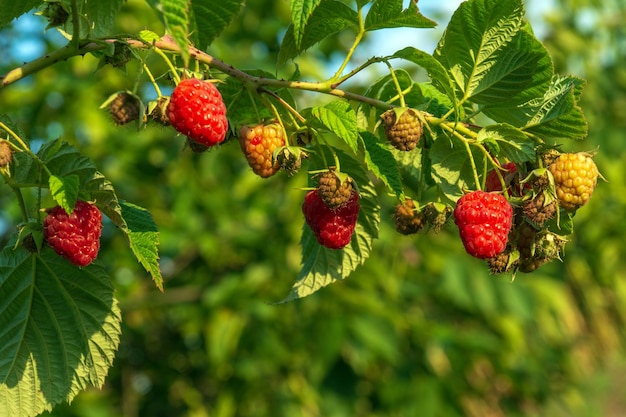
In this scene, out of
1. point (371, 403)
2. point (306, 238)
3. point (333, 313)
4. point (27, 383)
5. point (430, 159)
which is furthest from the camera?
point (371, 403)

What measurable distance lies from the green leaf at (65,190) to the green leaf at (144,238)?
3.7 inches

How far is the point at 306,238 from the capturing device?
164 centimetres

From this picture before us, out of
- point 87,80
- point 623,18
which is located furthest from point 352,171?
point 623,18

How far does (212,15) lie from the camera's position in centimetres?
114

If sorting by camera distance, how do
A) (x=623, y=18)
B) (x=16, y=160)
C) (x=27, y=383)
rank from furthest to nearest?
1. (x=623, y=18)
2. (x=27, y=383)
3. (x=16, y=160)

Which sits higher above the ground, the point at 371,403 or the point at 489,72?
the point at 489,72

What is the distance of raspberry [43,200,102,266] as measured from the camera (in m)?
1.30

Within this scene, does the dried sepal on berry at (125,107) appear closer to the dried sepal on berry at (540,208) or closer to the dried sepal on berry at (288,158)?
the dried sepal on berry at (288,158)

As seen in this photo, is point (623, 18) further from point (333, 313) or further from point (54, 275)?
point (54, 275)

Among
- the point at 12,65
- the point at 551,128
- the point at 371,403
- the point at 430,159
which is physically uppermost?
the point at 551,128

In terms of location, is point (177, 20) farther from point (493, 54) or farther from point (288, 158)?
point (493, 54)

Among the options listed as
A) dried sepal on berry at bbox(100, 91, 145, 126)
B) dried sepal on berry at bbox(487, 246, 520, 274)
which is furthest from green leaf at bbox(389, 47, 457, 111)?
dried sepal on berry at bbox(100, 91, 145, 126)

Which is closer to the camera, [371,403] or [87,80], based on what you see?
[87,80]

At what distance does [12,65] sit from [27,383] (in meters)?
2.80
